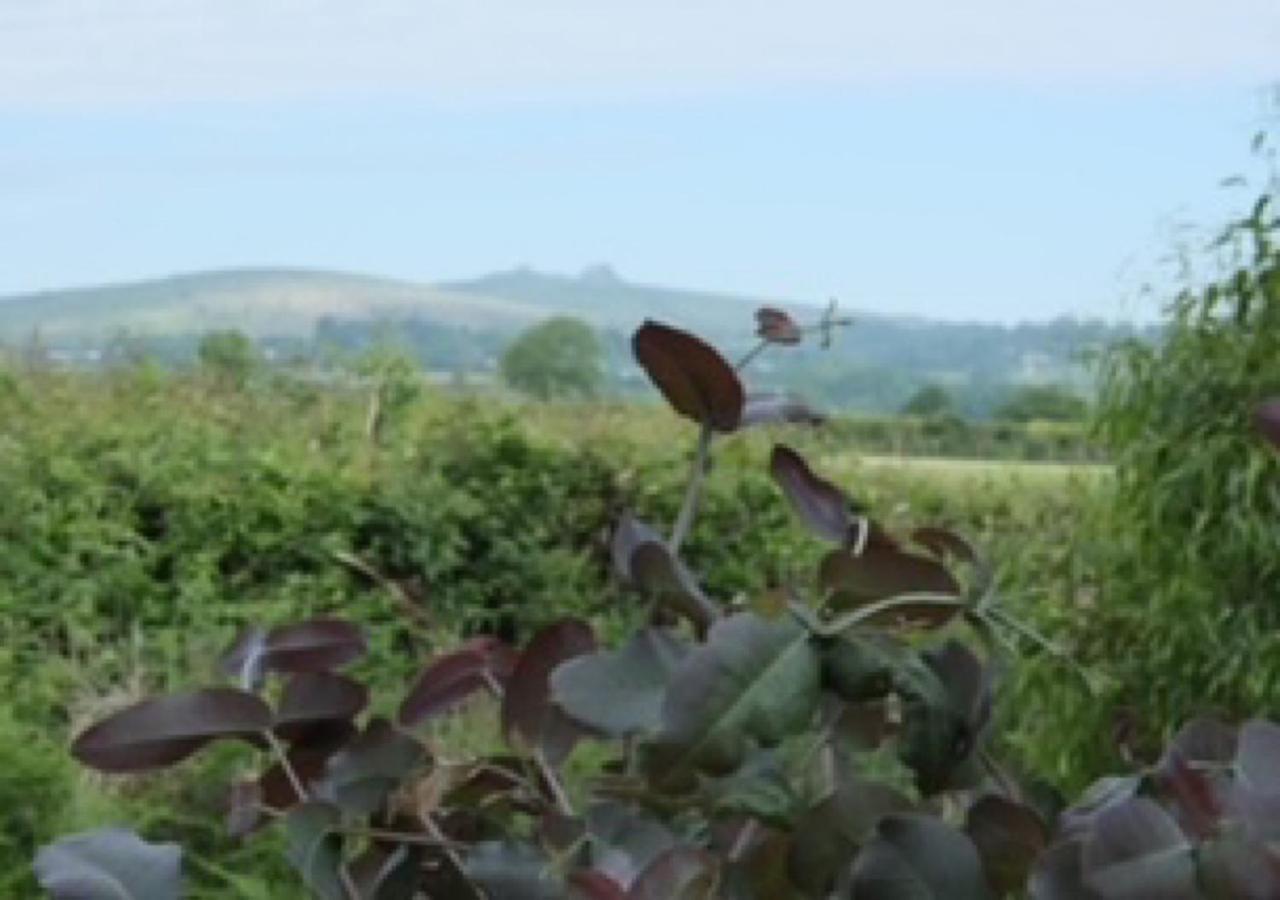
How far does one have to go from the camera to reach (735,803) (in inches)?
37.6

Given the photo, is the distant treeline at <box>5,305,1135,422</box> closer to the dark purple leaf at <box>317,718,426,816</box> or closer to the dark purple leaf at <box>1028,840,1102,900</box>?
the dark purple leaf at <box>317,718,426,816</box>

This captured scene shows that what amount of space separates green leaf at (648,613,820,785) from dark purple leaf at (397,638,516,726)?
0.55 feet

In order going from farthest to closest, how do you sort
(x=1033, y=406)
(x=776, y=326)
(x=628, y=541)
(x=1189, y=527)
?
(x=1033, y=406)
(x=1189, y=527)
(x=776, y=326)
(x=628, y=541)

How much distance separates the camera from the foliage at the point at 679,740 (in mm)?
902

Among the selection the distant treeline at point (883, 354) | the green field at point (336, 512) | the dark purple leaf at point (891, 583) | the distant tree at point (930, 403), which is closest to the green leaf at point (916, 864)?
the dark purple leaf at point (891, 583)

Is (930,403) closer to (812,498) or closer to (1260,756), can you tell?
(812,498)

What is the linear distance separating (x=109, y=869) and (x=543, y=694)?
19 cm

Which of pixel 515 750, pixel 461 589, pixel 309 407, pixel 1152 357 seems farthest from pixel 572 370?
pixel 515 750

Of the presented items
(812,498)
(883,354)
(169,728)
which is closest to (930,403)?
(883,354)

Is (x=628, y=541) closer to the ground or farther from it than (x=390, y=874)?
farther from it

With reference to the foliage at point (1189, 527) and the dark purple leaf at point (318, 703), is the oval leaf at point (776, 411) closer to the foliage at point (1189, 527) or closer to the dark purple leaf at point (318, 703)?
the dark purple leaf at point (318, 703)

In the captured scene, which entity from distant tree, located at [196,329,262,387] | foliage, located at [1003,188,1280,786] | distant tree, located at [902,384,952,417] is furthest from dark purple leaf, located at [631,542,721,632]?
distant tree, located at [902,384,952,417]

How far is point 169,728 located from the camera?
1012 mm

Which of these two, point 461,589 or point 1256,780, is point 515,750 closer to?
point 1256,780
